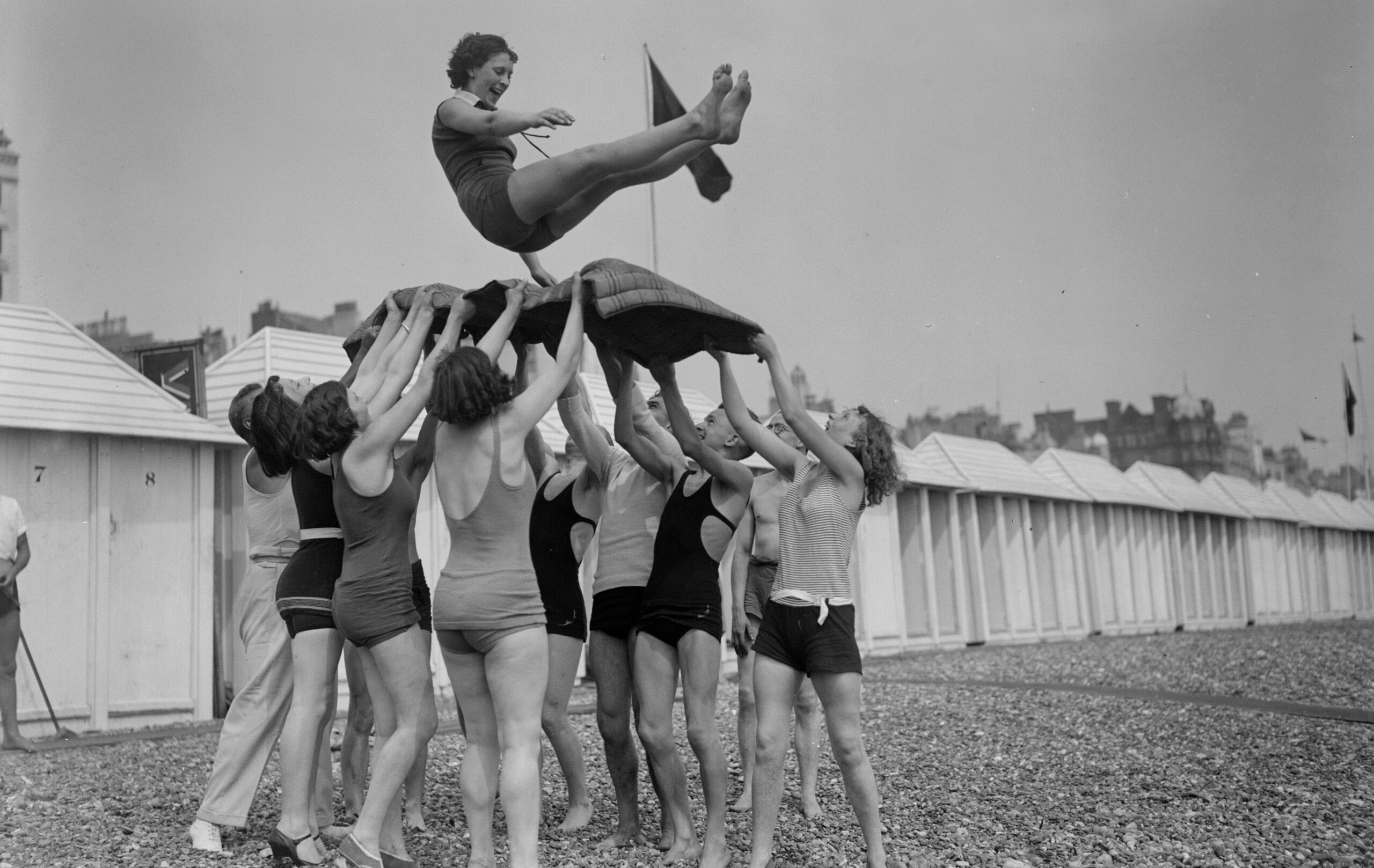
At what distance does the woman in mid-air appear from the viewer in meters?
4.86

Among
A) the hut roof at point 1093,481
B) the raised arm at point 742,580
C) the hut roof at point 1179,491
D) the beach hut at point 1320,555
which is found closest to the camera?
the raised arm at point 742,580

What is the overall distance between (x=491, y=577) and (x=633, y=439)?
5.26 ft

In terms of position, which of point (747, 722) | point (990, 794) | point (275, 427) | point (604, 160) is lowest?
point (990, 794)

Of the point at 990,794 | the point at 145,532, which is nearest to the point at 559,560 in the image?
the point at 990,794

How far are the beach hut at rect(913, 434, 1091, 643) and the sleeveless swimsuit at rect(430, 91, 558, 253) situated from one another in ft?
60.8

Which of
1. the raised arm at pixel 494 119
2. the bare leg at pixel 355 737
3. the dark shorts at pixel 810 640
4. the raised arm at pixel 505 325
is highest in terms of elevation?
the raised arm at pixel 494 119

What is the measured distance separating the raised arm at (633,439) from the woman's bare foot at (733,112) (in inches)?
57.2

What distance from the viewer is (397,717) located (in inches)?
202

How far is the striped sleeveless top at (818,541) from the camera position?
5305mm

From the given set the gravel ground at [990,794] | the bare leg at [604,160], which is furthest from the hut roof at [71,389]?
the bare leg at [604,160]

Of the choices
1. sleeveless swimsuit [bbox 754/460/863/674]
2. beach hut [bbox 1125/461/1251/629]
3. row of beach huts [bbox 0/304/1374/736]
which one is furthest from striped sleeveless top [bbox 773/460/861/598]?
beach hut [bbox 1125/461/1251/629]

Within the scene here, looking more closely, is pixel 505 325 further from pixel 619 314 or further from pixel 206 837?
pixel 206 837

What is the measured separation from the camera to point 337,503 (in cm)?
501

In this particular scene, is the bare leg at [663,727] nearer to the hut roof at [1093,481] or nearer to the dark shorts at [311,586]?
the dark shorts at [311,586]
